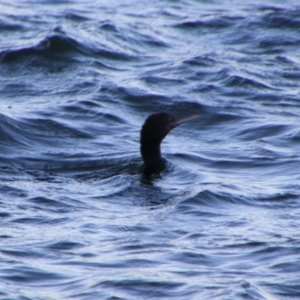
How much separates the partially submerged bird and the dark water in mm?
183

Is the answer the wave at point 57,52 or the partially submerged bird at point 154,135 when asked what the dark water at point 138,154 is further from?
the partially submerged bird at point 154,135

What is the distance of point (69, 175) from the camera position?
1054cm

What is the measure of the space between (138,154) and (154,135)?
82cm

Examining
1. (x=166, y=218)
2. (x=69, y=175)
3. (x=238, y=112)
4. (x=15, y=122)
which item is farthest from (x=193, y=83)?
(x=166, y=218)

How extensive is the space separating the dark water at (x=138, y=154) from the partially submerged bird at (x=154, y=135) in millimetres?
183

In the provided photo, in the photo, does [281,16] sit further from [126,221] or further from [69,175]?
[126,221]

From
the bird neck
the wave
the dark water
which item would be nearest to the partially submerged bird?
the bird neck

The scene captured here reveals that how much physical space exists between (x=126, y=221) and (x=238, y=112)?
5217 mm

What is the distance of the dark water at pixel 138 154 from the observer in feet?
24.7

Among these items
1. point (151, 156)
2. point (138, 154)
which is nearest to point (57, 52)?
point (138, 154)

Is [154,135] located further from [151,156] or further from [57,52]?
[57,52]

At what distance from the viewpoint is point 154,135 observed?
10.5 m

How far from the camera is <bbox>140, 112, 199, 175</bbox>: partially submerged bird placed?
34.5 ft

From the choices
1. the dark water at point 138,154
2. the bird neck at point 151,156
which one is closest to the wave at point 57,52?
the dark water at point 138,154
